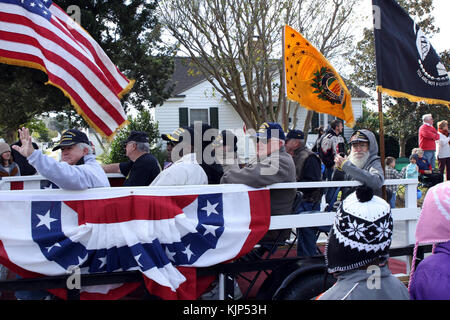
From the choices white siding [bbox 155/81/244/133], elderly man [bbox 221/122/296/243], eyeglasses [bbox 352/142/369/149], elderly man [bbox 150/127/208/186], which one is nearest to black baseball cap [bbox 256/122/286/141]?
elderly man [bbox 221/122/296/243]

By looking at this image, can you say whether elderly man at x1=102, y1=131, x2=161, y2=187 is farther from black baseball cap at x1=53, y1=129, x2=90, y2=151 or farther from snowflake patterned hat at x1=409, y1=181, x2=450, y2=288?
snowflake patterned hat at x1=409, y1=181, x2=450, y2=288

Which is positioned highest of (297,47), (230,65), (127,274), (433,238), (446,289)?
(230,65)

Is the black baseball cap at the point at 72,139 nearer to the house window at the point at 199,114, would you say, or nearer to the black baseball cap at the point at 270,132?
the black baseball cap at the point at 270,132

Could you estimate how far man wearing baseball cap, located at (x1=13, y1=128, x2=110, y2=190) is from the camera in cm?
305

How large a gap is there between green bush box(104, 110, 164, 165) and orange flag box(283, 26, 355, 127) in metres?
12.6

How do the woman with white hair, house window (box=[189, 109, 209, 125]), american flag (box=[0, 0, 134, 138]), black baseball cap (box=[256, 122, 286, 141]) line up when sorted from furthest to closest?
house window (box=[189, 109, 209, 125]), the woman with white hair, american flag (box=[0, 0, 134, 138]), black baseball cap (box=[256, 122, 286, 141])

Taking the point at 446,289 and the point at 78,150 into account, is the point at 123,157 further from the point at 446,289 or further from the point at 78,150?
the point at 446,289

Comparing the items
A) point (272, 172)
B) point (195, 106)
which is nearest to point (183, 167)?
point (272, 172)

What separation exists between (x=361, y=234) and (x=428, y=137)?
10.5 m

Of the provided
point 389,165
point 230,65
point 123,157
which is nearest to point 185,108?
point 123,157

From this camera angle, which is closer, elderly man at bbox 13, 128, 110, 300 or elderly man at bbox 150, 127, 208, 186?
elderly man at bbox 13, 128, 110, 300

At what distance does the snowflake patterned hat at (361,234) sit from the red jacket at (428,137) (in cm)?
1006

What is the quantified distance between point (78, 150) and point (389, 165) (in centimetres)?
842

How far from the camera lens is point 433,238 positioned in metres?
2.04
